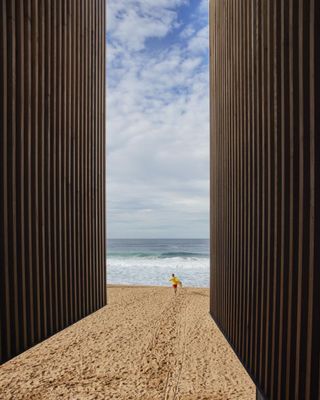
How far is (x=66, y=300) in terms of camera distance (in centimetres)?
520

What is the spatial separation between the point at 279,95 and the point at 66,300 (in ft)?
13.7

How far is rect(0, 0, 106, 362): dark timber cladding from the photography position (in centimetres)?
392

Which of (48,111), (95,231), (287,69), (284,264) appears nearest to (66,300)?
Answer: (95,231)

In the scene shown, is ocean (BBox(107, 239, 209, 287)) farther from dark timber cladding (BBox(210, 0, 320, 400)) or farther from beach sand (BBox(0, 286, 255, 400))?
dark timber cladding (BBox(210, 0, 320, 400))

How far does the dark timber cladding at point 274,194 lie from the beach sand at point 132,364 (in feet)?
6.38

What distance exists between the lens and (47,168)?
4.66 m

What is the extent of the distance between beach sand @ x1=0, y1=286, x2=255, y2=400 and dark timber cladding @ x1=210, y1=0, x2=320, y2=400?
195 centimetres

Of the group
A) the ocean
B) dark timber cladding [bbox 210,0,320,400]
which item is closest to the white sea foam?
the ocean

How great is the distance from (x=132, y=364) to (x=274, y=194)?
586 centimetres

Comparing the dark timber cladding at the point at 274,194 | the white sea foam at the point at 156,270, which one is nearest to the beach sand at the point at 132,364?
the dark timber cladding at the point at 274,194

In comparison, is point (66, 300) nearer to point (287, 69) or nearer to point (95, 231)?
point (95, 231)

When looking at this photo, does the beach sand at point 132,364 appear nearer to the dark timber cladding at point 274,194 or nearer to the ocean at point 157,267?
the dark timber cladding at point 274,194

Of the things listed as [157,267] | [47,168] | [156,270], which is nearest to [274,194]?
[47,168]

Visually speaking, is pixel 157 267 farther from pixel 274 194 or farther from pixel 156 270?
pixel 274 194
